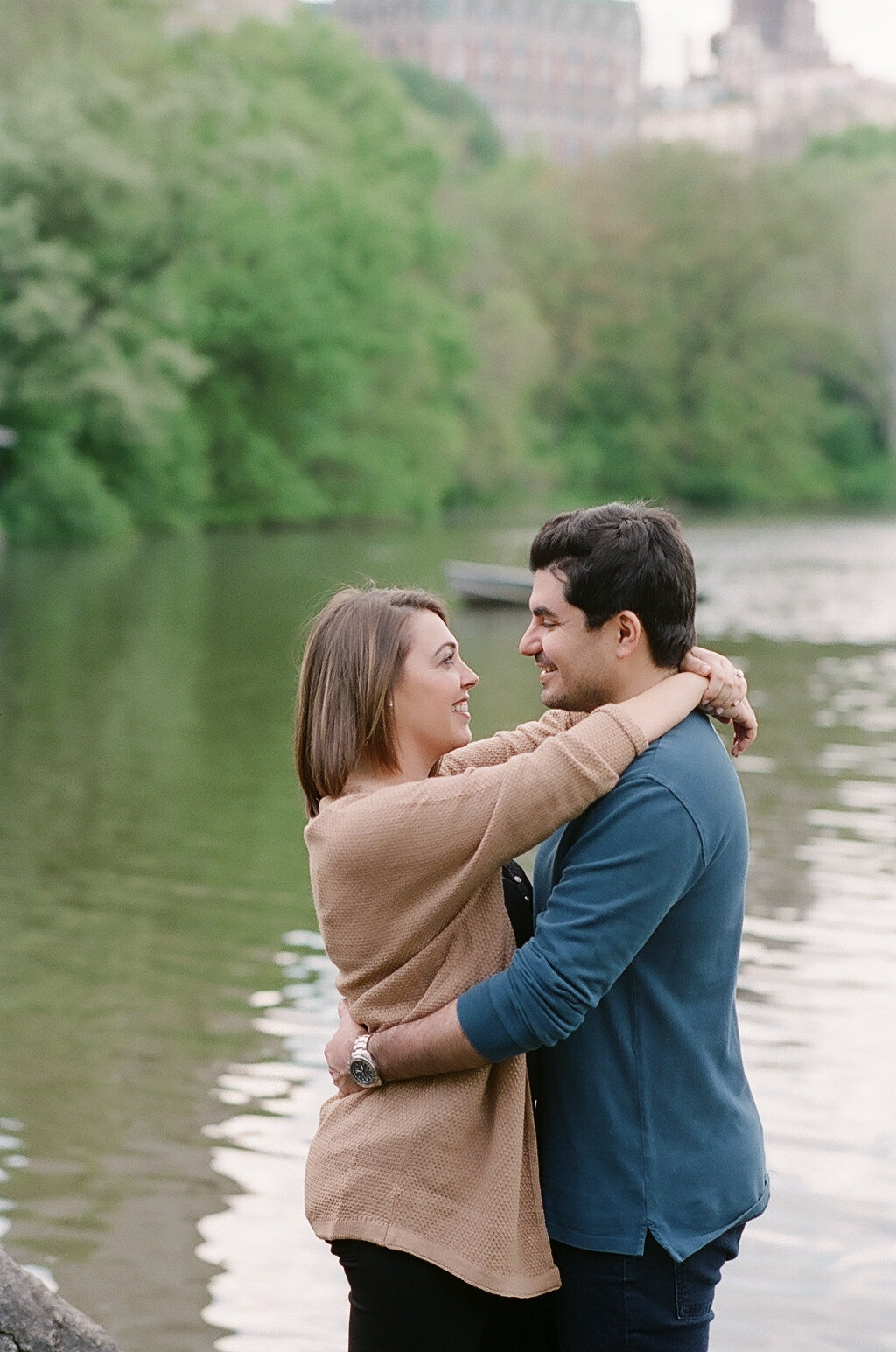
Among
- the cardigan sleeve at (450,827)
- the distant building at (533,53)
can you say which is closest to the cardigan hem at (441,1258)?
the cardigan sleeve at (450,827)

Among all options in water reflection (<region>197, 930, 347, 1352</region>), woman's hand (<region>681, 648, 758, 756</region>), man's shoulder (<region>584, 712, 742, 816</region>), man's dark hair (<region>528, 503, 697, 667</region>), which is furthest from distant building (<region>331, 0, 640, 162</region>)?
man's shoulder (<region>584, 712, 742, 816</region>)

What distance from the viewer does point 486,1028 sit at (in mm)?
2332

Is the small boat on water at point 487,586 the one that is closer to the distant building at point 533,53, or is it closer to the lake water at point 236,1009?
the lake water at point 236,1009

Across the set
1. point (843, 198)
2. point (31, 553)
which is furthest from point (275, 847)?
point (843, 198)

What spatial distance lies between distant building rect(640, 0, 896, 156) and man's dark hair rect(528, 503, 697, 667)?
437 ft

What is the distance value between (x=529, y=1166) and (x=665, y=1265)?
0.69ft

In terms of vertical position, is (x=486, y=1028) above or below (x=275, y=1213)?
above

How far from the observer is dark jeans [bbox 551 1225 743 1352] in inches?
95.5

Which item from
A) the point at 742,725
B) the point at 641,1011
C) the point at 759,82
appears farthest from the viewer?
the point at 759,82

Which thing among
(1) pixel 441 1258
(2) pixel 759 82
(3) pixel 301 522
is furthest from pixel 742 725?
(2) pixel 759 82

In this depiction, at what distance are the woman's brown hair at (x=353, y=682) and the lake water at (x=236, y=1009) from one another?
2392 millimetres

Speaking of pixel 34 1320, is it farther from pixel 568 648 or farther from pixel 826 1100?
pixel 826 1100

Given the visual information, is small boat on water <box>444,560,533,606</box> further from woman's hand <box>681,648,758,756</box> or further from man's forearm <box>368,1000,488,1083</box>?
man's forearm <box>368,1000,488,1083</box>

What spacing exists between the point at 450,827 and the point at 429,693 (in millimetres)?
221
